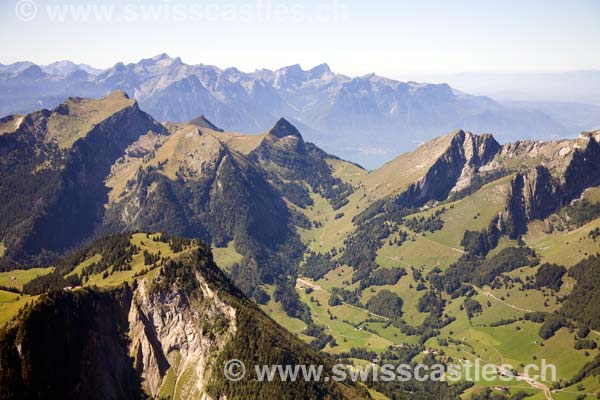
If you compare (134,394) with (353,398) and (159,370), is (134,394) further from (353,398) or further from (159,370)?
(353,398)

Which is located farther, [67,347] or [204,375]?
[204,375]

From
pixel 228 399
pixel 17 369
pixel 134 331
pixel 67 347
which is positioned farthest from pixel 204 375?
→ pixel 17 369

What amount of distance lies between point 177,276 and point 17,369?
6675 centimetres

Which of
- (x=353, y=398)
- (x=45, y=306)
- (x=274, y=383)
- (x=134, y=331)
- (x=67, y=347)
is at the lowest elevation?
(x=353, y=398)

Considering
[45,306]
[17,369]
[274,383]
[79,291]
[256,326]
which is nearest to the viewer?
[17,369]

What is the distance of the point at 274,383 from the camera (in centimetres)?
17050

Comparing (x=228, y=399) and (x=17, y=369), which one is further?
(x=228, y=399)

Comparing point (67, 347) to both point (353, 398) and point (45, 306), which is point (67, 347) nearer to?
point (45, 306)

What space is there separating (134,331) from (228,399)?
37732mm

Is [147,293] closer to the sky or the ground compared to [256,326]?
closer to the sky

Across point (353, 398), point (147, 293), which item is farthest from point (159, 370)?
point (353, 398)

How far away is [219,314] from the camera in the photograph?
184m

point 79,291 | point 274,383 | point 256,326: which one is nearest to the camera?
point 79,291

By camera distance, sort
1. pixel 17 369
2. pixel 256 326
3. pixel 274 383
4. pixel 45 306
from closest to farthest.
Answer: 1. pixel 17 369
2. pixel 45 306
3. pixel 274 383
4. pixel 256 326
